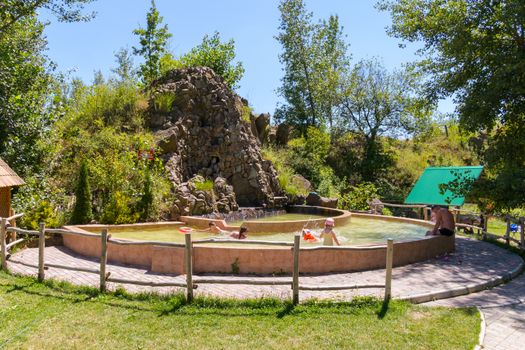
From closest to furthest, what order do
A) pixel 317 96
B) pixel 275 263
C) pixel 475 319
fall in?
1. pixel 475 319
2. pixel 275 263
3. pixel 317 96

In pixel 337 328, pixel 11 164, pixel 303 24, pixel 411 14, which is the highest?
pixel 303 24

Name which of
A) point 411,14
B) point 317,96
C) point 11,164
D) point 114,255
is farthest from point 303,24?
point 114,255

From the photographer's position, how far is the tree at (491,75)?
12.2 metres

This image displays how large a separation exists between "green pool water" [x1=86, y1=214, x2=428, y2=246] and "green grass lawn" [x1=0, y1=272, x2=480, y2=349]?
208 inches

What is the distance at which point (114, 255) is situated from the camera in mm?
9969

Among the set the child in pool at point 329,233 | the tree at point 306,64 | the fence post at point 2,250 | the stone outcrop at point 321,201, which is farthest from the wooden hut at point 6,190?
the tree at point 306,64

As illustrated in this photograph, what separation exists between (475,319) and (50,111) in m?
16.1

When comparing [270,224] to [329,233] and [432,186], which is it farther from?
[432,186]

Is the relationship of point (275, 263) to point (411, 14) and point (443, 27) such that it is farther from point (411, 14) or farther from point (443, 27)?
point (411, 14)

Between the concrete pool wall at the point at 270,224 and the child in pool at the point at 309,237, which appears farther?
the concrete pool wall at the point at 270,224

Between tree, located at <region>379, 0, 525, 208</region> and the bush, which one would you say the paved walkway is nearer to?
tree, located at <region>379, 0, 525, 208</region>

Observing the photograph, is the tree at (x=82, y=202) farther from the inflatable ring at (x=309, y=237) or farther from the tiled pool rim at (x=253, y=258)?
the inflatable ring at (x=309, y=237)

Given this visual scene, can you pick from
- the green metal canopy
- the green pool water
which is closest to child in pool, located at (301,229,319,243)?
the green pool water

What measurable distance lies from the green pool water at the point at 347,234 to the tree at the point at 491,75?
3.14m
